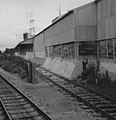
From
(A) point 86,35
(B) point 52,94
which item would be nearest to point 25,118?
(B) point 52,94

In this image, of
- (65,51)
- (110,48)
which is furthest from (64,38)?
(110,48)

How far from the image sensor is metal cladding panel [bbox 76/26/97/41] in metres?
21.0

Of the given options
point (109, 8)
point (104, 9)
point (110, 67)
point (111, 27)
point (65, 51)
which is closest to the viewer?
point (110, 67)

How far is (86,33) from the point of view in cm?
2112

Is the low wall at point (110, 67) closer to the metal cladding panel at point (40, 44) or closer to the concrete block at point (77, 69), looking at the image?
the concrete block at point (77, 69)

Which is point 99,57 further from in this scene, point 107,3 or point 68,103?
point 68,103

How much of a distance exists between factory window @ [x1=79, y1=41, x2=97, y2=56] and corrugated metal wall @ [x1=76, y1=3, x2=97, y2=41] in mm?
460

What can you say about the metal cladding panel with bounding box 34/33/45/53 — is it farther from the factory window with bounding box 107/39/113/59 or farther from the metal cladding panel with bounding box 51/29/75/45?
the factory window with bounding box 107/39/113/59

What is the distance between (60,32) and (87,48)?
6.83m

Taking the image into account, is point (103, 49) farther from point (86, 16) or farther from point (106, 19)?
point (86, 16)

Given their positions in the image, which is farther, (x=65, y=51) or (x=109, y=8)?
(x=65, y=51)

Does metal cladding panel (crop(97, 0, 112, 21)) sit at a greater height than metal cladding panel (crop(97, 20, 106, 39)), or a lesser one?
greater

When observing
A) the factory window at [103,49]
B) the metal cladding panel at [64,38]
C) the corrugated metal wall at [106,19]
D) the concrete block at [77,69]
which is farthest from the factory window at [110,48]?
the metal cladding panel at [64,38]

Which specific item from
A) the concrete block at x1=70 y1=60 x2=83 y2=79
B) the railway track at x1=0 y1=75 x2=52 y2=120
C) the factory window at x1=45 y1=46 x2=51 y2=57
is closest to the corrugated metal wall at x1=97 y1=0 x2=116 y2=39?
the concrete block at x1=70 y1=60 x2=83 y2=79
